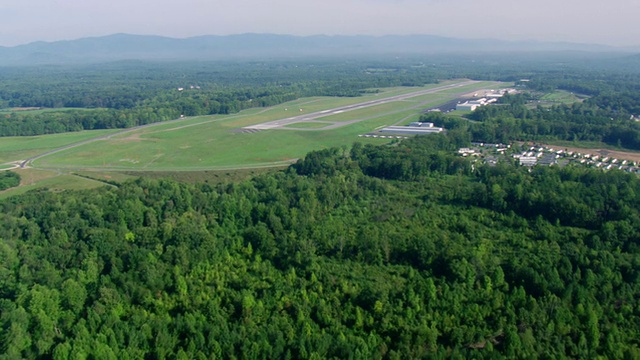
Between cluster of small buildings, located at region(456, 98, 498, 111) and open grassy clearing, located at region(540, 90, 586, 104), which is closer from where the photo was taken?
cluster of small buildings, located at region(456, 98, 498, 111)

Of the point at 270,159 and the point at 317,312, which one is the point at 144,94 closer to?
the point at 270,159

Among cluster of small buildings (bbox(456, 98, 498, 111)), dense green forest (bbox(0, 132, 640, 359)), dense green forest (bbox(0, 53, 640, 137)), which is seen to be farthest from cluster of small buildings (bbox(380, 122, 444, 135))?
dense green forest (bbox(0, 132, 640, 359))

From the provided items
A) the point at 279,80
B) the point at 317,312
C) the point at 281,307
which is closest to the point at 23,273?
the point at 281,307

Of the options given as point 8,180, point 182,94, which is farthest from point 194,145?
point 182,94

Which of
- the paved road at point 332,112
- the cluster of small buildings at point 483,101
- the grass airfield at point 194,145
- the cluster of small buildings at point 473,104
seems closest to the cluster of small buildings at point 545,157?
the grass airfield at point 194,145

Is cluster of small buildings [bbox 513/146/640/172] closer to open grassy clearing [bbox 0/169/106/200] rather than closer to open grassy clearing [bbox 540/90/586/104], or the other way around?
open grassy clearing [bbox 0/169/106/200]

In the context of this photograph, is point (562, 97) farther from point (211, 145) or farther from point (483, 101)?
point (211, 145)
